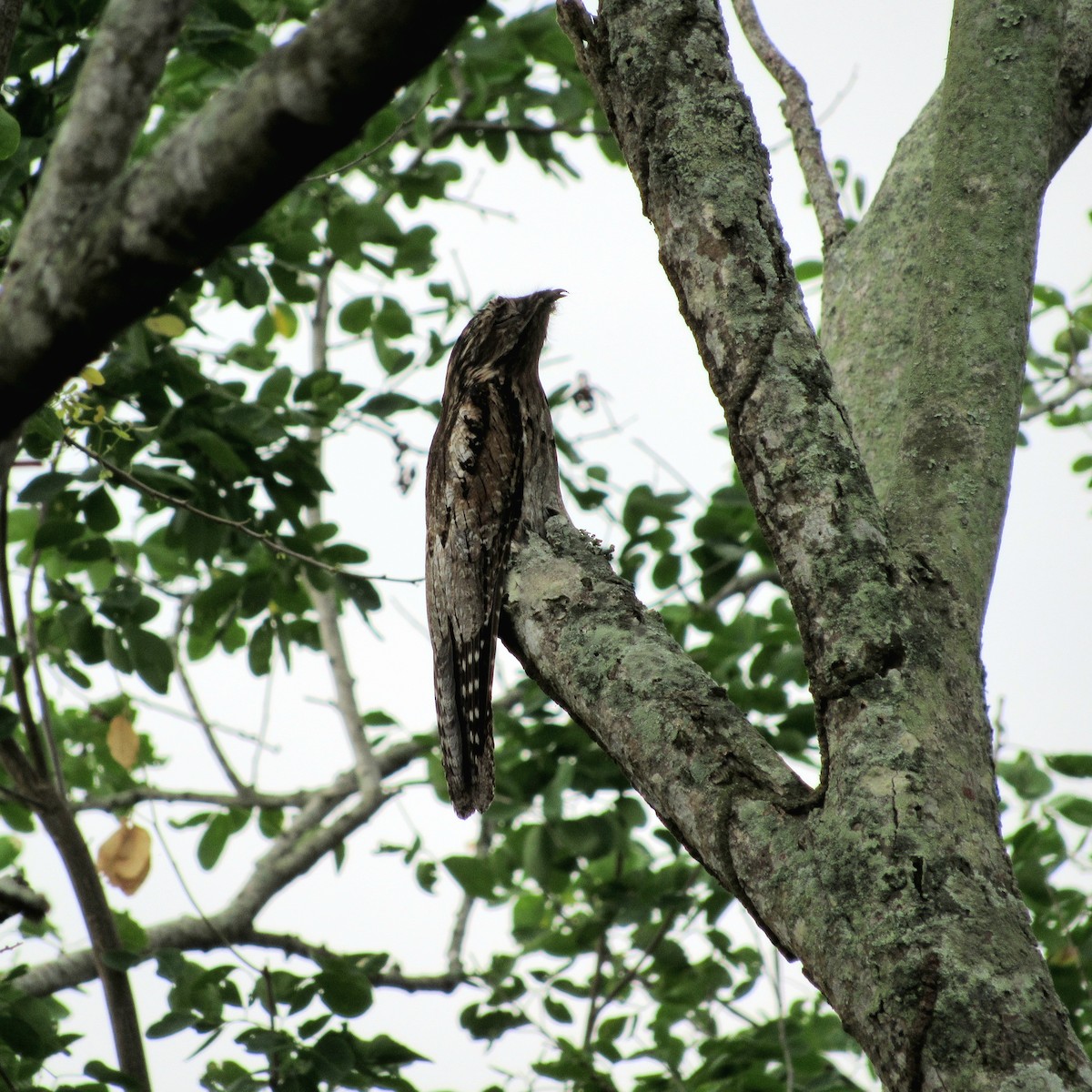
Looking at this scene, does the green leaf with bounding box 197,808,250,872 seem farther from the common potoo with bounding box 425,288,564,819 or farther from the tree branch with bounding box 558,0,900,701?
the tree branch with bounding box 558,0,900,701

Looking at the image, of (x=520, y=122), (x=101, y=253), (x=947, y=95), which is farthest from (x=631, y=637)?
(x=520, y=122)

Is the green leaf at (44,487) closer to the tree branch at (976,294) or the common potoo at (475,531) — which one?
the common potoo at (475,531)

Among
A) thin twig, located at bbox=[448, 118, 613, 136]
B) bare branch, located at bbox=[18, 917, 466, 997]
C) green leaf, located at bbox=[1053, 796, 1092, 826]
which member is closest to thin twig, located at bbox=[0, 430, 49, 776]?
bare branch, located at bbox=[18, 917, 466, 997]

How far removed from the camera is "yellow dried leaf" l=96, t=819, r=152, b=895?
4660 millimetres

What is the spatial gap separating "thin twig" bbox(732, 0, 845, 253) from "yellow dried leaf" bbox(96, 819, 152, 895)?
358cm

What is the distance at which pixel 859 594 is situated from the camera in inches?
68.9

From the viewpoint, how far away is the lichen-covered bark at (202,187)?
112cm

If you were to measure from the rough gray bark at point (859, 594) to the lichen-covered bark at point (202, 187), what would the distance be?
3.03 ft

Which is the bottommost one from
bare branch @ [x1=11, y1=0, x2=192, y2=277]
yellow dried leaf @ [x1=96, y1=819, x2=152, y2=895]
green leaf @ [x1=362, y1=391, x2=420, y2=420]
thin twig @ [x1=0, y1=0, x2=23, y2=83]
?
bare branch @ [x1=11, y1=0, x2=192, y2=277]

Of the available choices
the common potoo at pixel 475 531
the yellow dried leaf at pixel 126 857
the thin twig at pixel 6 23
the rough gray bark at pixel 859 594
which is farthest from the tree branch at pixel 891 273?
the yellow dried leaf at pixel 126 857

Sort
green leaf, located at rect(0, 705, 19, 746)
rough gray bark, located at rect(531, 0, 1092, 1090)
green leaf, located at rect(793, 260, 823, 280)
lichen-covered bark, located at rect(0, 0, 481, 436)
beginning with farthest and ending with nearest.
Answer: green leaf, located at rect(793, 260, 823, 280)
green leaf, located at rect(0, 705, 19, 746)
rough gray bark, located at rect(531, 0, 1092, 1090)
lichen-covered bark, located at rect(0, 0, 481, 436)

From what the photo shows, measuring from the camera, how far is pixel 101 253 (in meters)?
1.18

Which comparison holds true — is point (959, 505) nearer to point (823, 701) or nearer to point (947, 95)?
point (823, 701)

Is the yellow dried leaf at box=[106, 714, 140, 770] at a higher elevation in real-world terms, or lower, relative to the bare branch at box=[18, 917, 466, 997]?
higher
